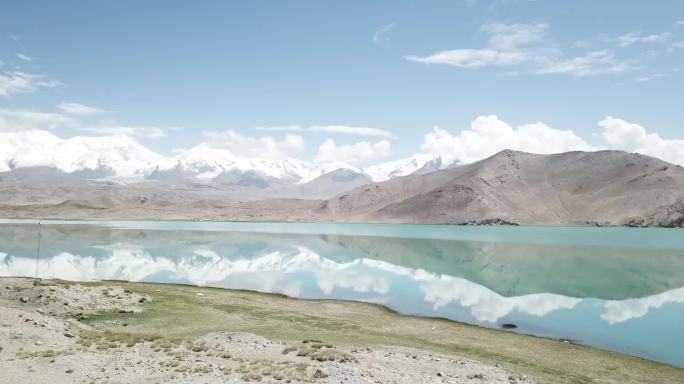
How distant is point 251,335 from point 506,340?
50.1 feet

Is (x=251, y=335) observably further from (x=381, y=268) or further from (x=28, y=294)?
Result: (x=381, y=268)

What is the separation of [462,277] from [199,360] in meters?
49.5

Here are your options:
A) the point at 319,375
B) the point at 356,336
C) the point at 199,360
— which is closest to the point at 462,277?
the point at 356,336

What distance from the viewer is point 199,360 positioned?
23188 mm

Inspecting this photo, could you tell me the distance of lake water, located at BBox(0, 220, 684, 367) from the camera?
4034 centimetres

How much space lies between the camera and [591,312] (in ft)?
147

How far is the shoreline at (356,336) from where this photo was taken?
2406 centimetres

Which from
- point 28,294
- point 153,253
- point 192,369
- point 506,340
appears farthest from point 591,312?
point 153,253

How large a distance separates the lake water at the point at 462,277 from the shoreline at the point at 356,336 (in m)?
4.38

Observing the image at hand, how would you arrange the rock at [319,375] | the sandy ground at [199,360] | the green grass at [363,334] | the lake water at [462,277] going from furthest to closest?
the lake water at [462,277], the green grass at [363,334], the rock at [319,375], the sandy ground at [199,360]

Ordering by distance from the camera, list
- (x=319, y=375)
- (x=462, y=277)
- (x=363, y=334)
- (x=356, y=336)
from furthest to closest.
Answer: (x=462, y=277) → (x=363, y=334) → (x=356, y=336) → (x=319, y=375)

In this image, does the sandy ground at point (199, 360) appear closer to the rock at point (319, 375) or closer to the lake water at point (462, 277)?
the rock at point (319, 375)

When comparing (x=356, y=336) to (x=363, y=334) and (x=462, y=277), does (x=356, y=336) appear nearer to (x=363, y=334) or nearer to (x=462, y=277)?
(x=363, y=334)

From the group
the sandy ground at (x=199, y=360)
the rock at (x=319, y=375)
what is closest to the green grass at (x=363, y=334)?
the sandy ground at (x=199, y=360)
